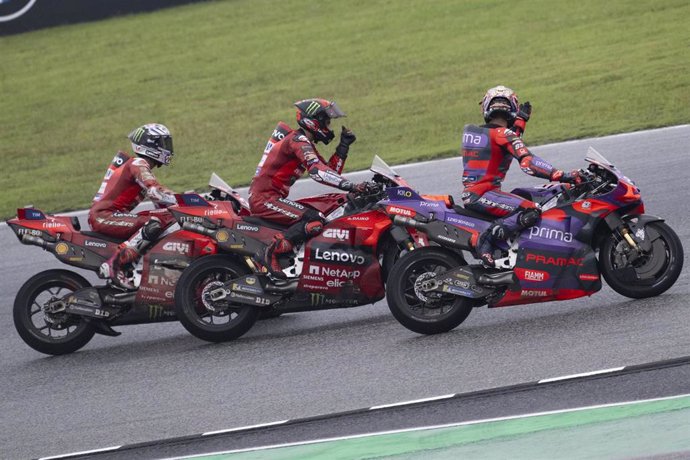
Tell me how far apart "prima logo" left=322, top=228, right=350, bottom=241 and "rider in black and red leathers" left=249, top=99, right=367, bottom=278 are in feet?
0.29

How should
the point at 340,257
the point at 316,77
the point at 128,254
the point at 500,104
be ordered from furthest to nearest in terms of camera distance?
1. the point at 316,77
2. the point at 128,254
3. the point at 340,257
4. the point at 500,104

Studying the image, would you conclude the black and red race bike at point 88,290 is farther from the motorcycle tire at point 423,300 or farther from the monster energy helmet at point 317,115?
the motorcycle tire at point 423,300

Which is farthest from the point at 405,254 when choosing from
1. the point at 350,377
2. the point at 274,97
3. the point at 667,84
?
the point at 274,97

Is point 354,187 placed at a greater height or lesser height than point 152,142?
lesser

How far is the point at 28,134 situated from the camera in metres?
23.1

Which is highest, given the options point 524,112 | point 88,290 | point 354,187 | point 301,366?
point 524,112

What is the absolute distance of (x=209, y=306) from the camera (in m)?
10.1

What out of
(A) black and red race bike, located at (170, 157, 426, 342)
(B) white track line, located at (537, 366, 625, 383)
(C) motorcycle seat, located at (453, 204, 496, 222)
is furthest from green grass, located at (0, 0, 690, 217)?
(B) white track line, located at (537, 366, 625, 383)

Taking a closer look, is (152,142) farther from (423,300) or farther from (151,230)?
(423,300)

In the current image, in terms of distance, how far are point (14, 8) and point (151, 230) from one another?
16662 millimetres

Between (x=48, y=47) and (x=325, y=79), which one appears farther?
(x=48, y=47)

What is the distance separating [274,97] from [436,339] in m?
14.2

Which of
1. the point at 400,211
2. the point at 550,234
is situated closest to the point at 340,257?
the point at 400,211

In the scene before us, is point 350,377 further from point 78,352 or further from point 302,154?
point 78,352
